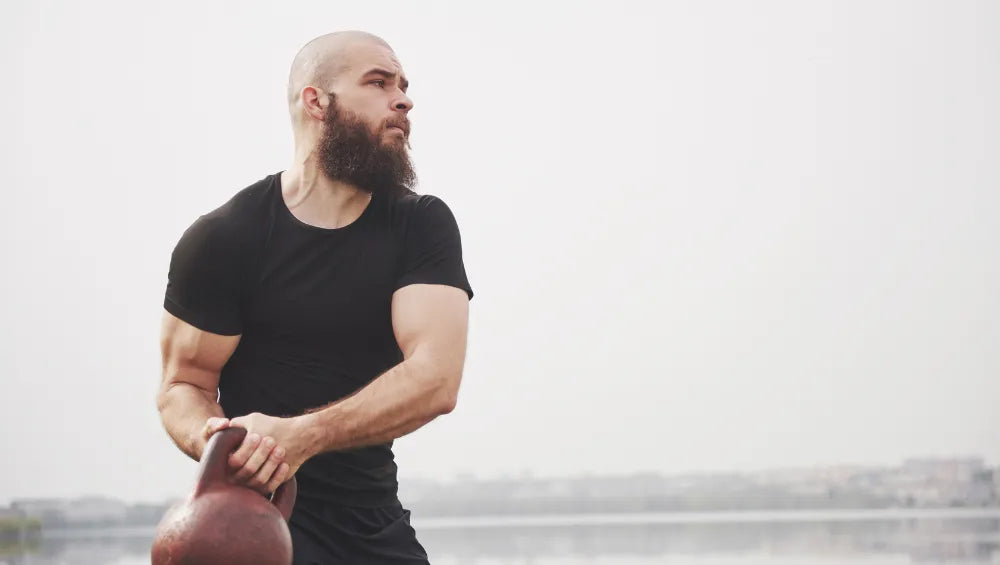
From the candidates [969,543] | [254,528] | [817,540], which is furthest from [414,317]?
[817,540]

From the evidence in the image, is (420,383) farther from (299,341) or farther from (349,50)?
(349,50)

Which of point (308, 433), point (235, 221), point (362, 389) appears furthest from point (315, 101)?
point (308, 433)

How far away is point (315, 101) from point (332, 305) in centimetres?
52

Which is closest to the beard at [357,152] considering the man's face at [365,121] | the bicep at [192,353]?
the man's face at [365,121]

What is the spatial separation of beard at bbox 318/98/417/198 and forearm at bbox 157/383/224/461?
0.59 metres

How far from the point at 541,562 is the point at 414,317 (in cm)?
1554

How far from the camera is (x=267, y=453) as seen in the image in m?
2.48

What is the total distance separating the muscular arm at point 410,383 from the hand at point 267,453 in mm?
36

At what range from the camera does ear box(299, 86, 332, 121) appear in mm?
2957

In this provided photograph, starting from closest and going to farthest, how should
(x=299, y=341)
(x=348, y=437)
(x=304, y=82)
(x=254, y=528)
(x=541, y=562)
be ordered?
(x=254, y=528)
(x=348, y=437)
(x=299, y=341)
(x=304, y=82)
(x=541, y=562)

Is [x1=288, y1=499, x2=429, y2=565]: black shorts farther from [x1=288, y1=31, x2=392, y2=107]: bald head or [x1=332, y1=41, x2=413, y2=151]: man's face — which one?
[x1=288, y1=31, x2=392, y2=107]: bald head

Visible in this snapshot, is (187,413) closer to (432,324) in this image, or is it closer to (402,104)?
(432,324)

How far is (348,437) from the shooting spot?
259 cm

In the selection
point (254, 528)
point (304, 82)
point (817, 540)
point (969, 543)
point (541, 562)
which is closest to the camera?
point (254, 528)
